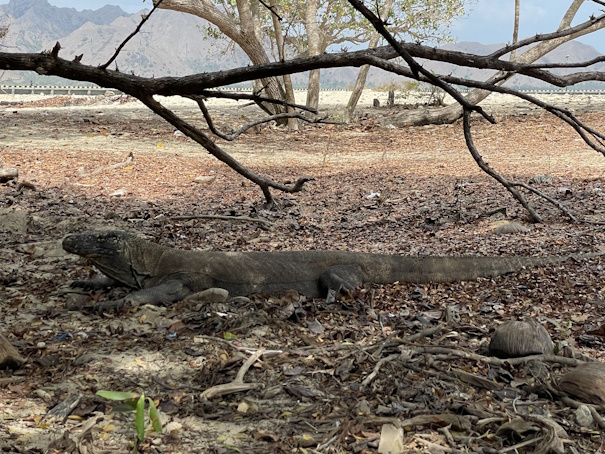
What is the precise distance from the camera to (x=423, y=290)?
457cm

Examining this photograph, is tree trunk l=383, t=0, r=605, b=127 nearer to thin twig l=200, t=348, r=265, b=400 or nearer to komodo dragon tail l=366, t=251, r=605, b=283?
komodo dragon tail l=366, t=251, r=605, b=283

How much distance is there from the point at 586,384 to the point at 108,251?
299 cm

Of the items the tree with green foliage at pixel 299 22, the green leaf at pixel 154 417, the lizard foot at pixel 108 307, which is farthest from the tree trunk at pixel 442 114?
the green leaf at pixel 154 417

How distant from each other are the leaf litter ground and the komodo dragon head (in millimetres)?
174

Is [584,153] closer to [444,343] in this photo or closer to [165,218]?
[165,218]

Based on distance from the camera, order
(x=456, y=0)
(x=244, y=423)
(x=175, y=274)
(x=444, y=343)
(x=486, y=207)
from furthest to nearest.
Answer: (x=456, y=0) < (x=486, y=207) < (x=175, y=274) < (x=444, y=343) < (x=244, y=423)

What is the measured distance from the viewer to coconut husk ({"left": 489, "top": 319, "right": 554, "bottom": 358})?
10.1 feet

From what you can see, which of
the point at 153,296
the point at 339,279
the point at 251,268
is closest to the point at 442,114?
the point at 339,279

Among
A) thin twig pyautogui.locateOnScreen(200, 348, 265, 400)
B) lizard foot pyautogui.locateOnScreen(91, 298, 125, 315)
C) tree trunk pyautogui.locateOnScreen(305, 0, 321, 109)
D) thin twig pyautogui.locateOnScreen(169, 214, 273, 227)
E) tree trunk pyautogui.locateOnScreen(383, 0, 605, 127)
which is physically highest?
tree trunk pyautogui.locateOnScreen(305, 0, 321, 109)

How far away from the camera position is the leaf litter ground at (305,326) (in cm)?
245

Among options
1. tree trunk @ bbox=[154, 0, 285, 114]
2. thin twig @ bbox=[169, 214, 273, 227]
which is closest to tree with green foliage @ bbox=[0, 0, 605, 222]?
thin twig @ bbox=[169, 214, 273, 227]

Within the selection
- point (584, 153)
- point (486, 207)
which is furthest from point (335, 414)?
point (584, 153)

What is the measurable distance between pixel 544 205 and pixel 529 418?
4.79 meters

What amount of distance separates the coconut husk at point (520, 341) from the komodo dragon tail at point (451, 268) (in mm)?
1575
